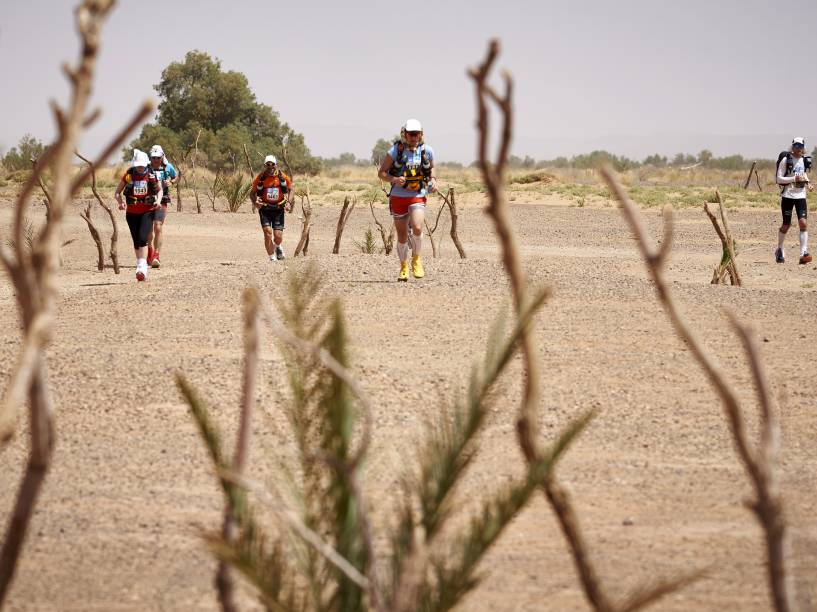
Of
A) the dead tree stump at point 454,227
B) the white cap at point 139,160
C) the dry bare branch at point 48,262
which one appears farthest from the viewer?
the dead tree stump at point 454,227

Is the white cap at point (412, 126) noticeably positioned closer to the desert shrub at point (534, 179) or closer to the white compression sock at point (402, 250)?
the white compression sock at point (402, 250)

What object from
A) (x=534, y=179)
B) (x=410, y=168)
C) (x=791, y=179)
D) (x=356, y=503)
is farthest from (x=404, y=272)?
(x=534, y=179)

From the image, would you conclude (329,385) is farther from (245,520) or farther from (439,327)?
(439,327)

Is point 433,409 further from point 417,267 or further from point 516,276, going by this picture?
point 417,267

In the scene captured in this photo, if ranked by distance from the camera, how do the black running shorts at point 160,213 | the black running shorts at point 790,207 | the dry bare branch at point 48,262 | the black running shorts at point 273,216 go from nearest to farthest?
the dry bare branch at point 48,262 < the black running shorts at point 160,213 < the black running shorts at point 273,216 < the black running shorts at point 790,207

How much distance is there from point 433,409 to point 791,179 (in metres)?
10.7

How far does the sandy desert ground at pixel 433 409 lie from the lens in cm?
497

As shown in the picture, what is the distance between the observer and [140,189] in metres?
14.4

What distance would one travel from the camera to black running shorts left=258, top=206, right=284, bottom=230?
15953mm

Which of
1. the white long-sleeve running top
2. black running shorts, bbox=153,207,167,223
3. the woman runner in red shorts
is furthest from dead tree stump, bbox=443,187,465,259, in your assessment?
the white long-sleeve running top

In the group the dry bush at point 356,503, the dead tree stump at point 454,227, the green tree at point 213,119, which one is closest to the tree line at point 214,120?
the green tree at point 213,119

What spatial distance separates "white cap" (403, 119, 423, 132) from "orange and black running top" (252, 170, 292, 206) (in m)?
3.88

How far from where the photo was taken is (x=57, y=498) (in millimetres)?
6027

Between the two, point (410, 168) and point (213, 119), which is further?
point (213, 119)
